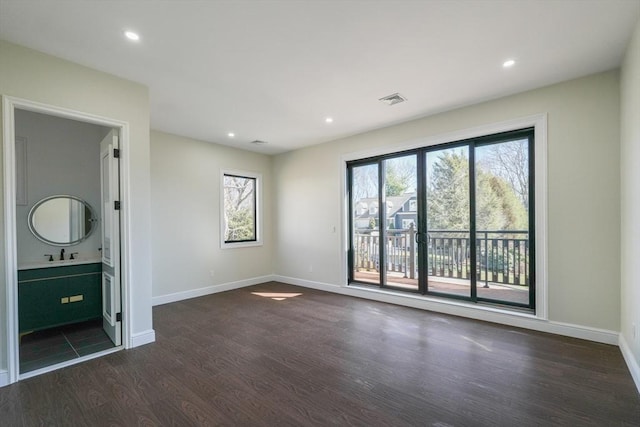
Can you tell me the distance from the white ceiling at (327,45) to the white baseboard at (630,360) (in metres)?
2.71

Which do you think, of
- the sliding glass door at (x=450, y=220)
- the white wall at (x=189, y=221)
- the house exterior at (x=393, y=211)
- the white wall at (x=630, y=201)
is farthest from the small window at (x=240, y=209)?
the white wall at (x=630, y=201)

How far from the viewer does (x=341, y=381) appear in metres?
2.45

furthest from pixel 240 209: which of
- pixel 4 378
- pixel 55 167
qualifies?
pixel 4 378

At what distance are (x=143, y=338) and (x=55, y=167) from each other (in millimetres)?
2690

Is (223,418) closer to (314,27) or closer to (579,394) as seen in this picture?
(579,394)

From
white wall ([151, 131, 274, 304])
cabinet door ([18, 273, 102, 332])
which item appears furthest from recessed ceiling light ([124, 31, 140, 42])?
cabinet door ([18, 273, 102, 332])

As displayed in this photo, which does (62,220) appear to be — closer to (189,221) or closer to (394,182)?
(189,221)

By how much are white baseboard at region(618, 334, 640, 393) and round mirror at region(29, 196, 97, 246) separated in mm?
6165

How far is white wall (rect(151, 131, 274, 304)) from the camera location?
15.8ft

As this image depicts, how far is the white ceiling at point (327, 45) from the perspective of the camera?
83.7 inches

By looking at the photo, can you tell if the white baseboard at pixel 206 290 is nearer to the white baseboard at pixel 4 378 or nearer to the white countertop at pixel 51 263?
the white countertop at pixel 51 263

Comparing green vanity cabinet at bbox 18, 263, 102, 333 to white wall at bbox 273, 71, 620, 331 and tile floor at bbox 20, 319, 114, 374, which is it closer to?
tile floor at bbox 20, 319, 114, 374

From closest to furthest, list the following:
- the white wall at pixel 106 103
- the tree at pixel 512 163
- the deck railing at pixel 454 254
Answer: the white wall at pixel 106 103, the tree at pixel 512 163, the deck railing at pixel 454 254

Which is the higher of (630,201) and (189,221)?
(630,201)
